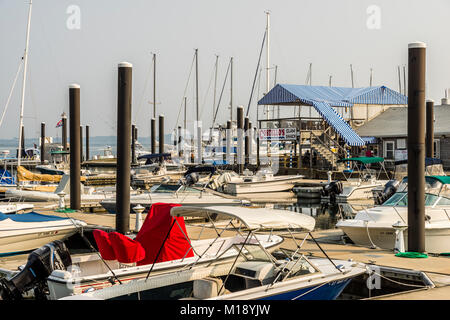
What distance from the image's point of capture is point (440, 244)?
50.7 feet

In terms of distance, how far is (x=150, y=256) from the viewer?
1104 cm

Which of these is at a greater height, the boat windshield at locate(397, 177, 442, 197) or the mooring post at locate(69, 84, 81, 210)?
the mooring post at locate(69, 84, 81, 210)

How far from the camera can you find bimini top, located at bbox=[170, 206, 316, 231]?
9.41m

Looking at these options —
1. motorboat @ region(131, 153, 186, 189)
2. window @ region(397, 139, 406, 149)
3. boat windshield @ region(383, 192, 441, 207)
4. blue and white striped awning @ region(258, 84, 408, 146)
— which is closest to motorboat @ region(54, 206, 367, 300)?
boat windshield @ region(383, 192, 441, 207)

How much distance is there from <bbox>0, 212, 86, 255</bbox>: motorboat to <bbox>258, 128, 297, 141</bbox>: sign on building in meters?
28.2

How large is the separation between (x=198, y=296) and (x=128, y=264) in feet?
6.42

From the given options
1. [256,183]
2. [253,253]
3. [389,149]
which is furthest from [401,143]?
[253,253]

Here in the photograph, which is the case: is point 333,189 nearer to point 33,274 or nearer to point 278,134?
point 278,134

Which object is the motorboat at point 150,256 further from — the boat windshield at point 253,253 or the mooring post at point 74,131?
the mooring post at point 74,131

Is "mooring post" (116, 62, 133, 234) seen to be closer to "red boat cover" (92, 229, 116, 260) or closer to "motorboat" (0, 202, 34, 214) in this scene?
"red boat cover" (92, 229, 116, 260)

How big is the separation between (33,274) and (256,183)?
2614cm

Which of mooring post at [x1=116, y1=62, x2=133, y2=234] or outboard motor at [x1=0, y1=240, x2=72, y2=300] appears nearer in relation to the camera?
outboard motor at [x1=0, y1=240, x2=72, y2=300]
